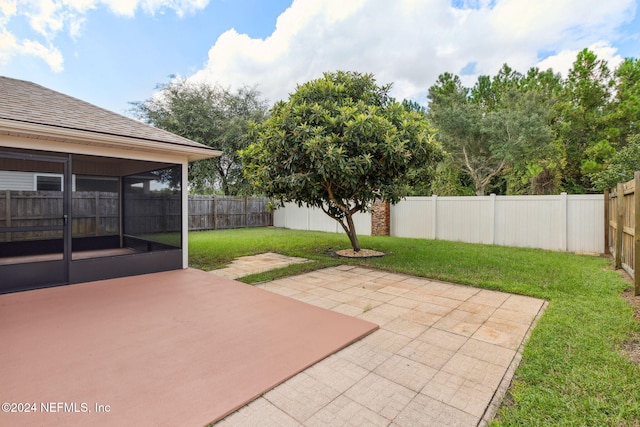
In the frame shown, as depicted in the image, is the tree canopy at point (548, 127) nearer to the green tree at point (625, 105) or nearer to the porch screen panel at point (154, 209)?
the green tree at point (625, 105)

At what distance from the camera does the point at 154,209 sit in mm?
6789

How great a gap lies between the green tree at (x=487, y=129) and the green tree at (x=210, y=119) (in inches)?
380

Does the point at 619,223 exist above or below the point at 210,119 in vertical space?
below

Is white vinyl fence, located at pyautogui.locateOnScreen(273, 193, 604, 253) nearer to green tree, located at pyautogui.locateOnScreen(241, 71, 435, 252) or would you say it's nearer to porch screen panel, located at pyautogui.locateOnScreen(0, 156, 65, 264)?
green tree, located at pyautogui.locateOnScreen(241, 71, 435, 252)

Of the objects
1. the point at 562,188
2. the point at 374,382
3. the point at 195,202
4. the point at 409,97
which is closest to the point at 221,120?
the point at 195,202

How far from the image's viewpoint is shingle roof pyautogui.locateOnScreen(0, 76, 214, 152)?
14.4 ft

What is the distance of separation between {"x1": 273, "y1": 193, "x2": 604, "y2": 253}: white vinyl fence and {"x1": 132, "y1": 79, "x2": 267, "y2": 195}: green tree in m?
7.72

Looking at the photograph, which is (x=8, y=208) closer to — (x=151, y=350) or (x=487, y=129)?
(x=151, y=350)

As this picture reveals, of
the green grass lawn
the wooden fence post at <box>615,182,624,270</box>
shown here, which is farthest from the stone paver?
the wooden fence post at <box>615,182,624,270</box>

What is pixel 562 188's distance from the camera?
55.5 ft

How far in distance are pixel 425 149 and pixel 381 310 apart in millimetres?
3901

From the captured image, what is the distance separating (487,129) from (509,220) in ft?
25.1

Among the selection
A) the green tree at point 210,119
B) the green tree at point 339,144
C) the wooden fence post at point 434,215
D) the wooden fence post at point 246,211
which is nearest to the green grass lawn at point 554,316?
the wooden fence post at point 434,215

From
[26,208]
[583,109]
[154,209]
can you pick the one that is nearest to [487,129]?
[583,109]
